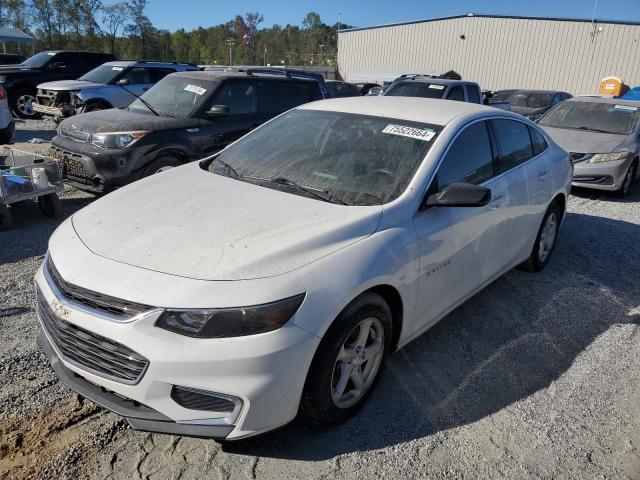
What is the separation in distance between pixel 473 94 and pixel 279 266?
10884 millimetres

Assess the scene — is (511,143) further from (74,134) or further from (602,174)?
(74,134)

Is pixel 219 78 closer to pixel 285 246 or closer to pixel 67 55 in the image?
pixel 285 246

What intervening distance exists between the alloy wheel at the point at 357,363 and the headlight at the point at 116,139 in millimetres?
4519

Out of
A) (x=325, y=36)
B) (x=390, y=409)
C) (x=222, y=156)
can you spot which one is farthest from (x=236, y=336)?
(x=325, y=36)

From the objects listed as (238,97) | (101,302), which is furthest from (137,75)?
(101,302)

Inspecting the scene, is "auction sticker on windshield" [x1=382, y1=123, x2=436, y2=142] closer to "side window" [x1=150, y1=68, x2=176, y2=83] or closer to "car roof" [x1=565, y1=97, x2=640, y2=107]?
"car roof" [x1=565, y1=97, x2=640, y2=107]

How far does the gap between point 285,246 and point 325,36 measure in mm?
107558

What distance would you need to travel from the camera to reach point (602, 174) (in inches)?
328

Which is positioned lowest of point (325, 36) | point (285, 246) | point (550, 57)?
point (285, 246)

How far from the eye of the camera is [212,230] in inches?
105

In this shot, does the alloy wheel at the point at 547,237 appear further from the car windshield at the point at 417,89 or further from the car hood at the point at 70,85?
the car hood at the point at 70,85

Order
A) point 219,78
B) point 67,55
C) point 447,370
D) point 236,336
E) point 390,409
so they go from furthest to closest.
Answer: point 67,55
point 219,78
point 447,370
point 390,409
point 236,336

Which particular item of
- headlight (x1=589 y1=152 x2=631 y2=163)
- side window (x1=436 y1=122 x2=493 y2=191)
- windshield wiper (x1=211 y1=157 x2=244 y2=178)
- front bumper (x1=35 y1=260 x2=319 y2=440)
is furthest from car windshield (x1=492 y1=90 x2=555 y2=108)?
front bumper (x1=35 y1=260 x2=319 y2=440)

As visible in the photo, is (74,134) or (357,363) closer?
(357,363)
